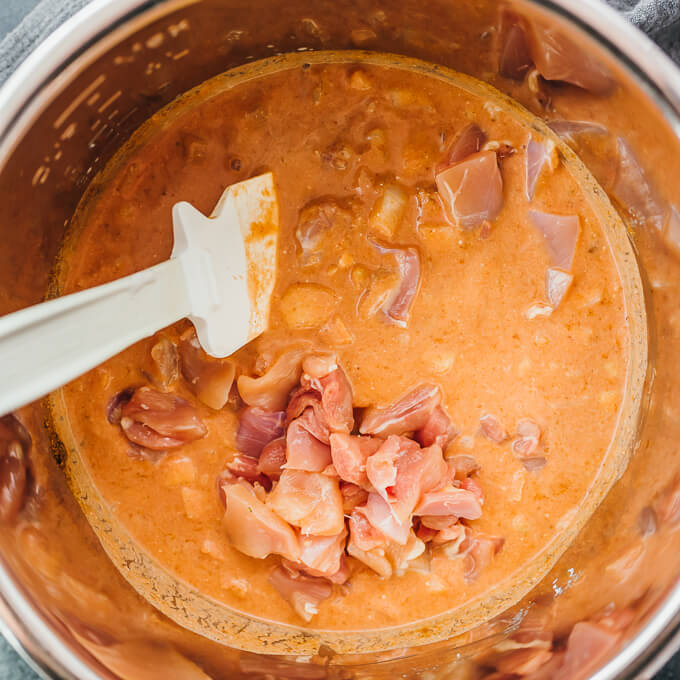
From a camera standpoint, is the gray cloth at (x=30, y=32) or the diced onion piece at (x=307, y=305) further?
the diced onion piece at (x=307, y=305)

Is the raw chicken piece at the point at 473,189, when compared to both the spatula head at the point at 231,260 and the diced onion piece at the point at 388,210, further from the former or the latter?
the spatula head at the point at 231,260

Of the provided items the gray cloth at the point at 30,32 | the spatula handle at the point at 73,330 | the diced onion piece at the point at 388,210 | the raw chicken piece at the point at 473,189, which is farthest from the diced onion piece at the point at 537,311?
the gray cloth at the point at 30,32

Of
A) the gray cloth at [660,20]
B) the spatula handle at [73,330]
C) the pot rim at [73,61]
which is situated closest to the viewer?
the spatula handle at [73,330]

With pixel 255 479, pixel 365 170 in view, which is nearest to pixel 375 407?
pixel 255 479

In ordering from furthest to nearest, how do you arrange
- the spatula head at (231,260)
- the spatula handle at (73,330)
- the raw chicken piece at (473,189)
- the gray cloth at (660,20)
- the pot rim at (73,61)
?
1. the raw chicken piece at (473,189)
2. the gray cloth at (660,20)
3. the spatula head at (231,260)
4. the pot rim at (73,61)
5. the spatula handle at (73,330)

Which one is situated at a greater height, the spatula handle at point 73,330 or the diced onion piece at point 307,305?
the diced onion piece at point 307,305

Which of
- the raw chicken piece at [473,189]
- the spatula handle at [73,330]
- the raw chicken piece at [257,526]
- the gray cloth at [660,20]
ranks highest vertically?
the gray cloth at [660,20]

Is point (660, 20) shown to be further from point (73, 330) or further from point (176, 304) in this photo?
point (73, 330)

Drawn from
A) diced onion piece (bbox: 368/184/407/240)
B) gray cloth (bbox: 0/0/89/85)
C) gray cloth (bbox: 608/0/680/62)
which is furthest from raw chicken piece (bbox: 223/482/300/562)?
gray cloth (bbox: 608/0/680/62)

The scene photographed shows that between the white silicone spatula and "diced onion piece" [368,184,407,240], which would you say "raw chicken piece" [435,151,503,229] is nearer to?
"diced onion piece" [368,184,407,240]
